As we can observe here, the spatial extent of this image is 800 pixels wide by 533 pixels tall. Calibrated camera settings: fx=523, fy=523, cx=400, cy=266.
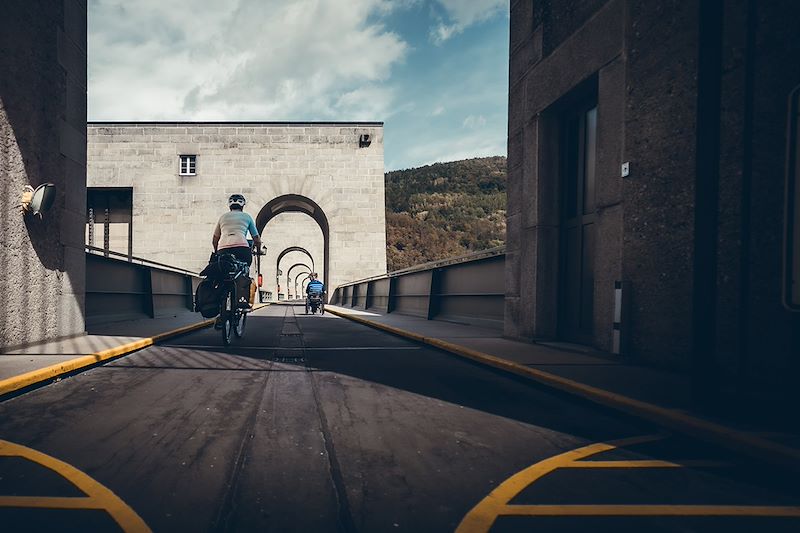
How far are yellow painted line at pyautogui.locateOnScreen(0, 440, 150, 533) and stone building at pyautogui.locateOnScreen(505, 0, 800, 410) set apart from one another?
371 centimetres

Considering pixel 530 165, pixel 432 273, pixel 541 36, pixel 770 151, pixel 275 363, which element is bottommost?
pixel 275 363

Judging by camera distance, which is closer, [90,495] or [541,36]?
[90,495]

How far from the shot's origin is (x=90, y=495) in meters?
2.38

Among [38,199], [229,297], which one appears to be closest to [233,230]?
[229,297]

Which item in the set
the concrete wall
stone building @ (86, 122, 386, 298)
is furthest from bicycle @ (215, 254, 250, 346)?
stone building @ (86, 122, 386, 298)

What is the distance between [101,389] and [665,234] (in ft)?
18.9

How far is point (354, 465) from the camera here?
112 inches

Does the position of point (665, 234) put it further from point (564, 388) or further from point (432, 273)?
point (432, 273)

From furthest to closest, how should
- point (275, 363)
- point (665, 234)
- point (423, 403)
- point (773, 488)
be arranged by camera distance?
point (275, 363) < point (665, 234) < point (423, 403) < point (773, 488)

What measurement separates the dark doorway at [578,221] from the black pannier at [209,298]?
5240 millimetres

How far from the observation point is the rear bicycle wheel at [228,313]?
7918 millimetres

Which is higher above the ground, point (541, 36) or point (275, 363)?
point (541, 36)

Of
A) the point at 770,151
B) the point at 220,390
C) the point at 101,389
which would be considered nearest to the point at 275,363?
the point at 220,390

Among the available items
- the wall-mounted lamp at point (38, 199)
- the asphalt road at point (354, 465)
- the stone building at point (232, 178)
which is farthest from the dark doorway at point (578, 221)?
the stone building at point (232, 178)
